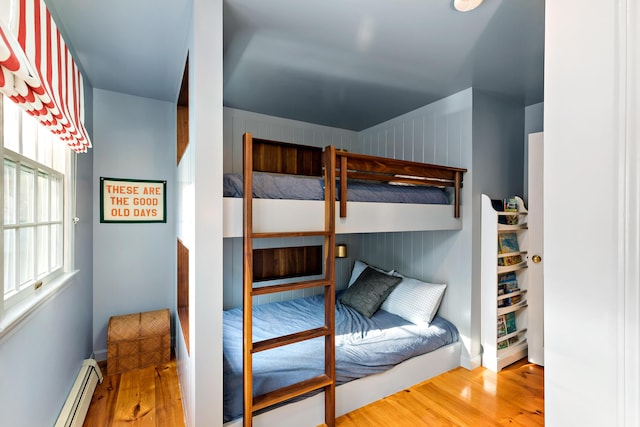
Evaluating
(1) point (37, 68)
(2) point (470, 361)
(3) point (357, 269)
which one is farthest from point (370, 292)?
(1) point (37, 68)

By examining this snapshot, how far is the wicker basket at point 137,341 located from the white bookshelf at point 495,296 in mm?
2892

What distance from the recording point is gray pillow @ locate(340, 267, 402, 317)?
9.07 feet

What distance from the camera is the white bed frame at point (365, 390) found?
172 cm

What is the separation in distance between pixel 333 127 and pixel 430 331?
2563 millimetres

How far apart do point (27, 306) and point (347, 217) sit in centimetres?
170

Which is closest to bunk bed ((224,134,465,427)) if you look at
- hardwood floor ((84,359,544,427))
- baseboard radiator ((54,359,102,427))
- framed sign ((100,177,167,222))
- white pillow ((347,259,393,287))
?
hardwood floor ((84,359,544,427))

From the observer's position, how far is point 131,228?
2.76m

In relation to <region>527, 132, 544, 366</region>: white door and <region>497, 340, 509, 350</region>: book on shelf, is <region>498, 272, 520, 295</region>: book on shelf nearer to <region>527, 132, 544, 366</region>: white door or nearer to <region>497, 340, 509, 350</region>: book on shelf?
<region>527, 132, 544, 366</region>: white door

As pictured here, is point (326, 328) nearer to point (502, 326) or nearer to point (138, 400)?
point (138, 400)

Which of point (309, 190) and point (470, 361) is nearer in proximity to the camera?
point (309, 190)

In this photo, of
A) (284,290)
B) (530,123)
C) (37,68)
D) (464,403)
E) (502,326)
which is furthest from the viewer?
(530,123)

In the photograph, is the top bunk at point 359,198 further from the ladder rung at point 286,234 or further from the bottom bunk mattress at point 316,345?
the bottom bunk mattress at point 316,345

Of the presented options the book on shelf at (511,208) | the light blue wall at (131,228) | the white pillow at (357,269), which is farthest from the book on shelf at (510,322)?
the light blue wall at (131,228)

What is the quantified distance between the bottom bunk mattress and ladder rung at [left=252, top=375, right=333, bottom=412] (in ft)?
0.13
